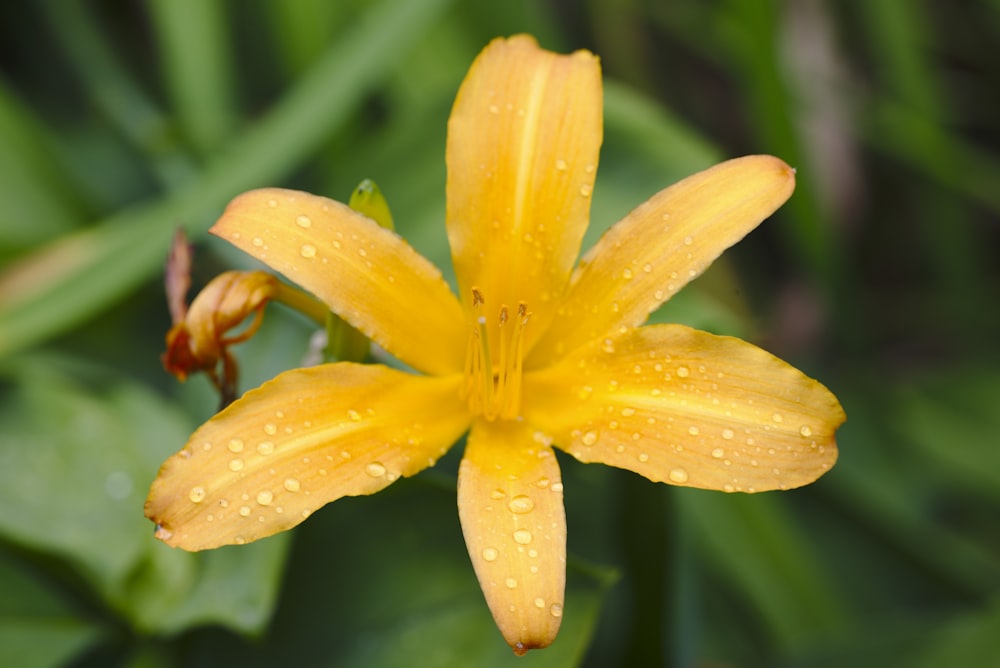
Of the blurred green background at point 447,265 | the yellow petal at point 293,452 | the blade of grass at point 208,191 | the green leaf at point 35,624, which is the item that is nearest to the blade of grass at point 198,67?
the blurred green background at point 447,265

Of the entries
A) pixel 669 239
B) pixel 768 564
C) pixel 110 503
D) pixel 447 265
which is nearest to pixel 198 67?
pixel 447 265

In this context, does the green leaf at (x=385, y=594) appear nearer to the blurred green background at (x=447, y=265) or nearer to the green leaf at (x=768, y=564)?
the blurred green background at (x=447, y=265)

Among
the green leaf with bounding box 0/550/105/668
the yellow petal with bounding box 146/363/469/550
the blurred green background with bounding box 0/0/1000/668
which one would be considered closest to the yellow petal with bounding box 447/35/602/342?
the yellow petal with bounding box 146/363/469/550

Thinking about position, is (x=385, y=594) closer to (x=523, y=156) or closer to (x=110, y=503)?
(x=110, y=503)

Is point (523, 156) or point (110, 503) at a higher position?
point (523, 156)

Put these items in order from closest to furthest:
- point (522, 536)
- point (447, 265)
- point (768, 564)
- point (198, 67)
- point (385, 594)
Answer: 1. point (522, 536)
2. point (385, 594)
3. point (447, 265)
4. point (768, 564)
5. point (198, 67)

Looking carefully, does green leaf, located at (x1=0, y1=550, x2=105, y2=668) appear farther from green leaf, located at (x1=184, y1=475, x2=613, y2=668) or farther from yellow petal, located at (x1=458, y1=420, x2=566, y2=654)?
yellow petal, located at (x1=458, y1=420, x2=566, y2=654)

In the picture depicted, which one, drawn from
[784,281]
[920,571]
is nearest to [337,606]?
[920,571]
